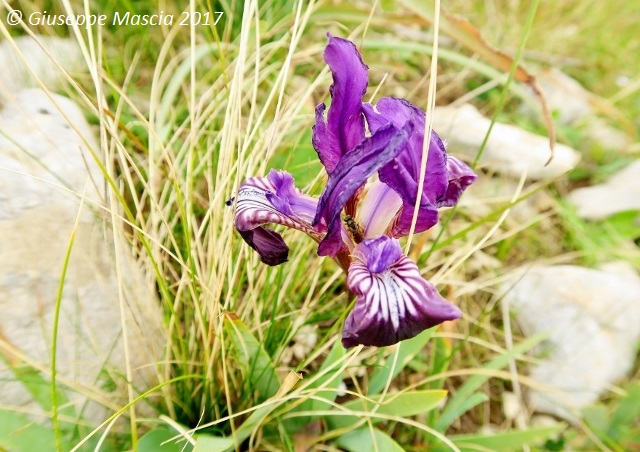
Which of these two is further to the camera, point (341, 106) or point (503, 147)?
point (503, 147)

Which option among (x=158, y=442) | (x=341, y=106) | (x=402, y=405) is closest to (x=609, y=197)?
(x=402, y=405)

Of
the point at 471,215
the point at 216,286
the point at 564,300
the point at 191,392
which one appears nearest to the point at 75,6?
the point at 216,286

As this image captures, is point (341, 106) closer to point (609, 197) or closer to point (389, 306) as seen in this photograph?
point (389, 306)

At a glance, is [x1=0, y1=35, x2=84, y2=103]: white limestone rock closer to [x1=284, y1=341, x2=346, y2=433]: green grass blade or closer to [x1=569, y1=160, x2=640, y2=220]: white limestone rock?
[x1=284, y1=341, x2=346, y2=433]: green grass blade

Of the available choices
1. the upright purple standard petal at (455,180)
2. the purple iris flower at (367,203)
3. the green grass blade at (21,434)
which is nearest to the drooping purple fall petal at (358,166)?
the purple iris flower at (367,203)

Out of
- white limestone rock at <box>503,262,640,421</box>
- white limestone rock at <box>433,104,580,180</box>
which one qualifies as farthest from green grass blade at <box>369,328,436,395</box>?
white limestone rock at <box>433,104,580,180</box>

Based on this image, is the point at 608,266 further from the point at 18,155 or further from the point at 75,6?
the point at 75,6

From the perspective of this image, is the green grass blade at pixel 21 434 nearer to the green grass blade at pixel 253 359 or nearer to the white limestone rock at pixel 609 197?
the green grass blade at pixel 253 359
